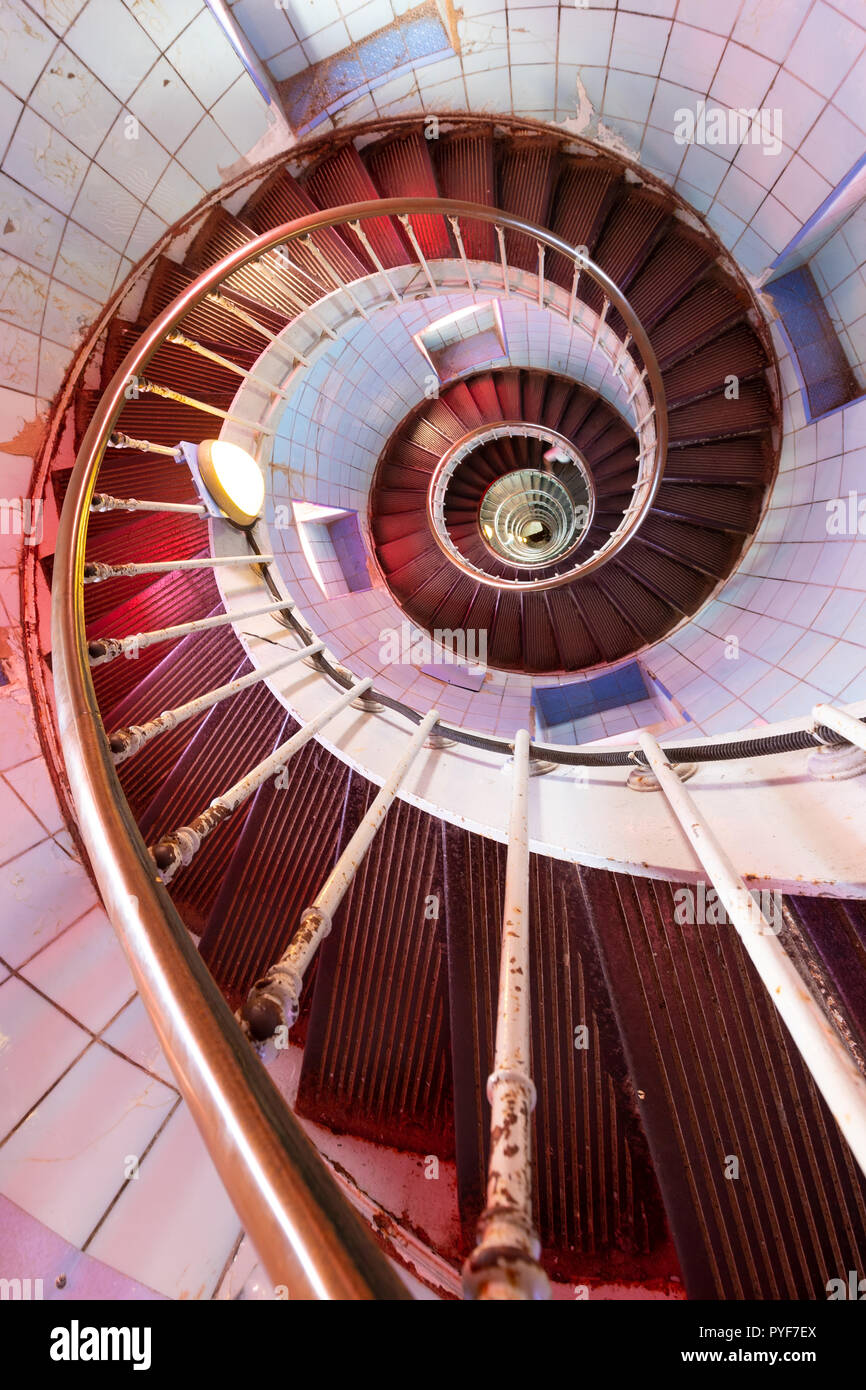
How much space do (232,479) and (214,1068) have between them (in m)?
3.29

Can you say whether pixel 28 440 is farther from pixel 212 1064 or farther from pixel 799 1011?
pixel 799 1011

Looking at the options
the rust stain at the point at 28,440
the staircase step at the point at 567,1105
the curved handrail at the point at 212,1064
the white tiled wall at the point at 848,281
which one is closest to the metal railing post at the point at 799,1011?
the curved handrail at the point at 212,1064

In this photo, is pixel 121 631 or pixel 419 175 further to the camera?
pixel 419 175

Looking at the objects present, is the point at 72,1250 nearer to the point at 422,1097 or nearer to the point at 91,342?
the point at 422,1097

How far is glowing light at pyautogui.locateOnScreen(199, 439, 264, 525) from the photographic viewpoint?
3.26m

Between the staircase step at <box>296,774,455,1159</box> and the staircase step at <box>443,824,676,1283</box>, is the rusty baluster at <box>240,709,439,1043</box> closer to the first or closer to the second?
the staircase step at <box>443,824,676,1283</box>

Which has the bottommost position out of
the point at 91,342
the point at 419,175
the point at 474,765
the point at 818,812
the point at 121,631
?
the point at 818,812

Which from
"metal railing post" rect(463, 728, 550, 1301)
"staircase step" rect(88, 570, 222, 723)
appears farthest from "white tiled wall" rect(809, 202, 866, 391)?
"metal railing post" rect(463, 728, 550, 1301)

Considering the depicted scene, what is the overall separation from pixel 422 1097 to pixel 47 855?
1905 mm

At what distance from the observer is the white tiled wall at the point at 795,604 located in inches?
151

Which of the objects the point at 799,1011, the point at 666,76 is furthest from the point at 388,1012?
the point at 666,76

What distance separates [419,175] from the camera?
390 centimetres

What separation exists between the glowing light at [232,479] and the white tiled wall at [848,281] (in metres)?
3.97
